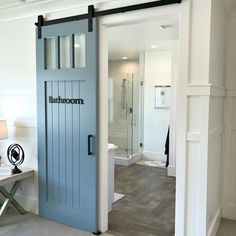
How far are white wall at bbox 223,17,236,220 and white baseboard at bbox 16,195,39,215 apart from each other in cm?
246

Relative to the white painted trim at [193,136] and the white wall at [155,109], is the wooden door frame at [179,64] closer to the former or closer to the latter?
the white painted trim at [193,136]

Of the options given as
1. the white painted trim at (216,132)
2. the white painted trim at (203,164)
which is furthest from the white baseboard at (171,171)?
the white painted trim at (203,164)

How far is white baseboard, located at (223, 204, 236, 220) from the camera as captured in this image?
131 inches

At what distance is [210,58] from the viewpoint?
7.84 ft

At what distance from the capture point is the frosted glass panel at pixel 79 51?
2.95m

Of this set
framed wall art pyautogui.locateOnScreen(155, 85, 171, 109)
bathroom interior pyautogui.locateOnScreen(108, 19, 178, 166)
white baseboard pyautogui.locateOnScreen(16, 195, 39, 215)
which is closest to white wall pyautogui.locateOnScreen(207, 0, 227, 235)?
white baseboard pyautogui.locateOnScreen(16, 195, 39, 215)

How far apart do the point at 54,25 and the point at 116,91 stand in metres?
3.98

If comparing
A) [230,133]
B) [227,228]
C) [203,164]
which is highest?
[230,133]

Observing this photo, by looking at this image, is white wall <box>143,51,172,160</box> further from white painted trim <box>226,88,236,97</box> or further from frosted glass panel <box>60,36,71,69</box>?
frosted glass panel <box>60,36,71,69</box>

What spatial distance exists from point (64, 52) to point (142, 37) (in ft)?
6.09

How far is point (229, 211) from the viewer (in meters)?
3.37

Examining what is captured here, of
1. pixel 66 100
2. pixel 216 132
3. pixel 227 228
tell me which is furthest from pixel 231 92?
pixel 66 100

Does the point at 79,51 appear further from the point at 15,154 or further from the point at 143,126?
the point at 143,126

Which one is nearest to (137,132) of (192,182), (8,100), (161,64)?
(161,64)
